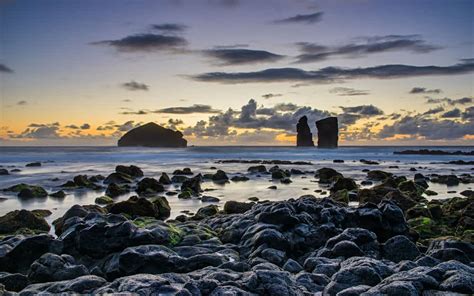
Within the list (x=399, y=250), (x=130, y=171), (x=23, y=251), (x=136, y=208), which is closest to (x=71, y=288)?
(x=23, y=251)

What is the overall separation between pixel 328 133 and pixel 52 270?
175m

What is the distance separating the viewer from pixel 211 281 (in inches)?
265

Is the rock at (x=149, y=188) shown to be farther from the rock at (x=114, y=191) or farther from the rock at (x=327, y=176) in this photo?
the rock at (x=327, y=176)

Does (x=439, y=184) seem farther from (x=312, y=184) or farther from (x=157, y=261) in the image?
(x=157, y=261)

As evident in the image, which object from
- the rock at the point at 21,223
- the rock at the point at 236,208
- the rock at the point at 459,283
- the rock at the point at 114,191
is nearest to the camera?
the rock at the point at 459,283

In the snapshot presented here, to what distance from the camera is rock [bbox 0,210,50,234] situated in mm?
14758

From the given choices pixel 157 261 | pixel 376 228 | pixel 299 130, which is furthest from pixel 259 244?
pixel 299 130

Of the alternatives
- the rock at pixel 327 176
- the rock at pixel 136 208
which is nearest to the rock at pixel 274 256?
the rock at pixel 136 208

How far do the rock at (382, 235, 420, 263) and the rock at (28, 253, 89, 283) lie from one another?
685 centimetres

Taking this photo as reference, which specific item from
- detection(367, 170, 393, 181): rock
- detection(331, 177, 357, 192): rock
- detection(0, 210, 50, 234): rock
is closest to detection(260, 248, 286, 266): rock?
detection(0, 210, 50, 234): rock

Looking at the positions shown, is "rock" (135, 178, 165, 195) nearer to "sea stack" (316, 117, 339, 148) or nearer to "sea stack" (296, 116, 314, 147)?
"sea stack" (316, 117, 339, 148)

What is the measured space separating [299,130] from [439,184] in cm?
16159

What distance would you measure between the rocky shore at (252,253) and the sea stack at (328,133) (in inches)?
6433

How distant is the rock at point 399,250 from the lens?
10.7 meters
